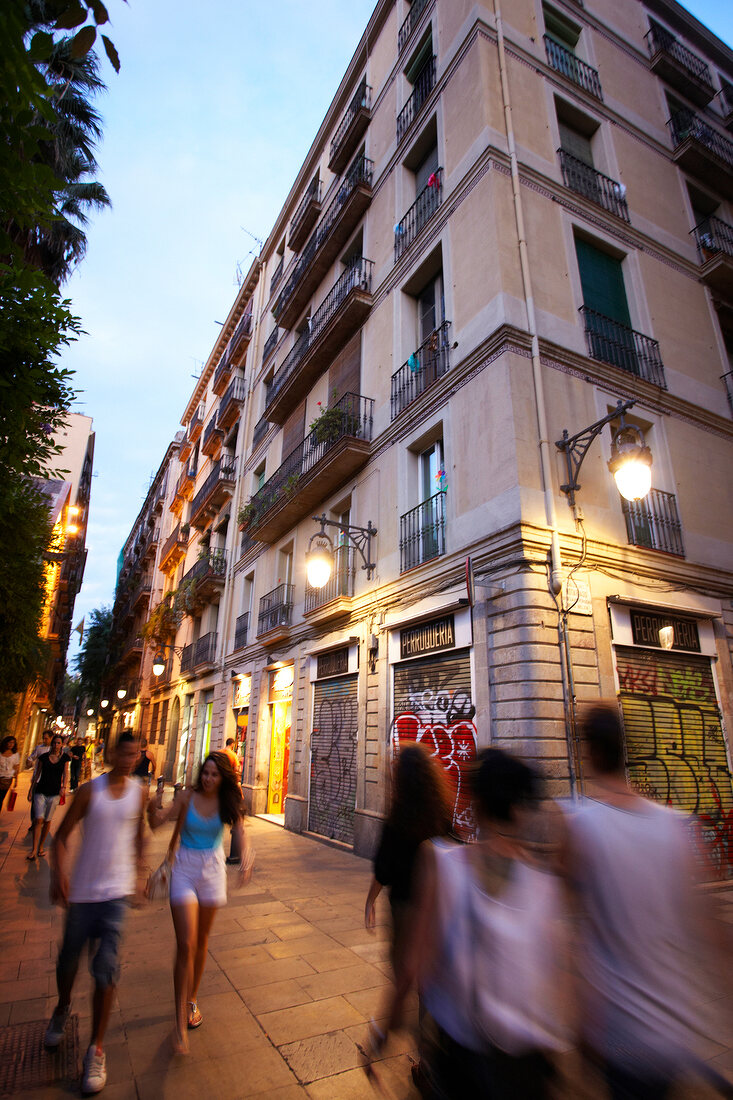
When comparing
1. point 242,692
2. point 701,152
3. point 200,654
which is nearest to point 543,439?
point 701,152

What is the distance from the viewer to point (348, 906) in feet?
21.2

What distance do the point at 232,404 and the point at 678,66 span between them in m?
16.2

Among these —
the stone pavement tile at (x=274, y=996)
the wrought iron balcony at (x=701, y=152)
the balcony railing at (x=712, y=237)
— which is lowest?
the stone pavement tile at (x=274, y=996)

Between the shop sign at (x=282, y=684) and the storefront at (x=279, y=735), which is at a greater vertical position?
the shop sign at (x=282, y=684)

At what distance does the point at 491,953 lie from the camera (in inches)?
69.8

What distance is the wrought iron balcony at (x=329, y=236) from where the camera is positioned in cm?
1350

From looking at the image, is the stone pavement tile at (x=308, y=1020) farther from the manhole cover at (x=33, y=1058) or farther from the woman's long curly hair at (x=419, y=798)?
the woman's long curly hair at (x=419, y=798)

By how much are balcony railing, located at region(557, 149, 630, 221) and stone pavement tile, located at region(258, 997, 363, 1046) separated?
11.9 meters

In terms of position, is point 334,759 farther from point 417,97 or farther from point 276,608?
point 417,97

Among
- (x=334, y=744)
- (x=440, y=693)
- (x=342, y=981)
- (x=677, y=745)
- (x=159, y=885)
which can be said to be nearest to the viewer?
(x=159, y=885)

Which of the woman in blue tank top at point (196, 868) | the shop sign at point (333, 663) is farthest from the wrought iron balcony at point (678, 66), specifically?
the woman in blue tank top at point (196, 868)

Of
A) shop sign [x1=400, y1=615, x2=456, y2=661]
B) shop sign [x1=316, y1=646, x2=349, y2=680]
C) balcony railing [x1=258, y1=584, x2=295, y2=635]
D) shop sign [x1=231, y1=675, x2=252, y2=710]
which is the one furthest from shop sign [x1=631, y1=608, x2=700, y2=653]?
shop sign [x1=231, y1=675, x2=252, y2=710]

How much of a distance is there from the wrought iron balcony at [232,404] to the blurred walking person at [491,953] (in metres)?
21.6

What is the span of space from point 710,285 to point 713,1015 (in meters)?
12.5
